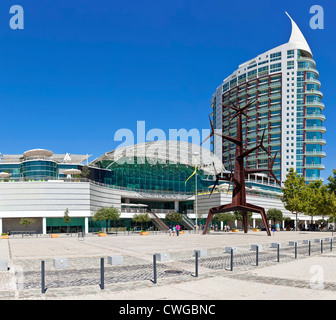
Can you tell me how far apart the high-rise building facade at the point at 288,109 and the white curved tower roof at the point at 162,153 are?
161 feet

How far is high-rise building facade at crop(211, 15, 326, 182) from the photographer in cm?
A: 13475

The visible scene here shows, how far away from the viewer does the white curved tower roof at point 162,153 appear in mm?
87375

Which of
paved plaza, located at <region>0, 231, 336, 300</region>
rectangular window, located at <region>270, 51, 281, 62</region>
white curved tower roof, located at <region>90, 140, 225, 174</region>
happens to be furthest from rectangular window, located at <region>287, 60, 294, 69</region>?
paved plaza, located at <region>0, 231, 336, 300</region>

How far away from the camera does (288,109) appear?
453ft

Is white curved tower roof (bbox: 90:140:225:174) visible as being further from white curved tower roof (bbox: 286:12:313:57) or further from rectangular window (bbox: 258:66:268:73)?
white curved tower roof (bbox: 286:12:313:57)

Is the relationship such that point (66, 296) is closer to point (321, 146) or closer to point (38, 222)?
point (38, 222)

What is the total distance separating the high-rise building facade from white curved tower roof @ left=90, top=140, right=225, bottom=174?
1928 inches

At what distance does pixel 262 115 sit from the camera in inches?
5768

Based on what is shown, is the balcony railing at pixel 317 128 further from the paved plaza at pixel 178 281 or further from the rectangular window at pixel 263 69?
the paved plaza at pixel 178 281

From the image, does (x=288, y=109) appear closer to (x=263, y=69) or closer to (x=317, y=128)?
(x=317, y=128)

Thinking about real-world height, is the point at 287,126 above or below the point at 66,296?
above

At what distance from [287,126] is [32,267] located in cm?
13097

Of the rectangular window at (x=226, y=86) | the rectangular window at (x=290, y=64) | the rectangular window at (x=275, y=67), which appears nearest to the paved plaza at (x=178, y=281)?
the rectangular window at (x=290, y=64)
